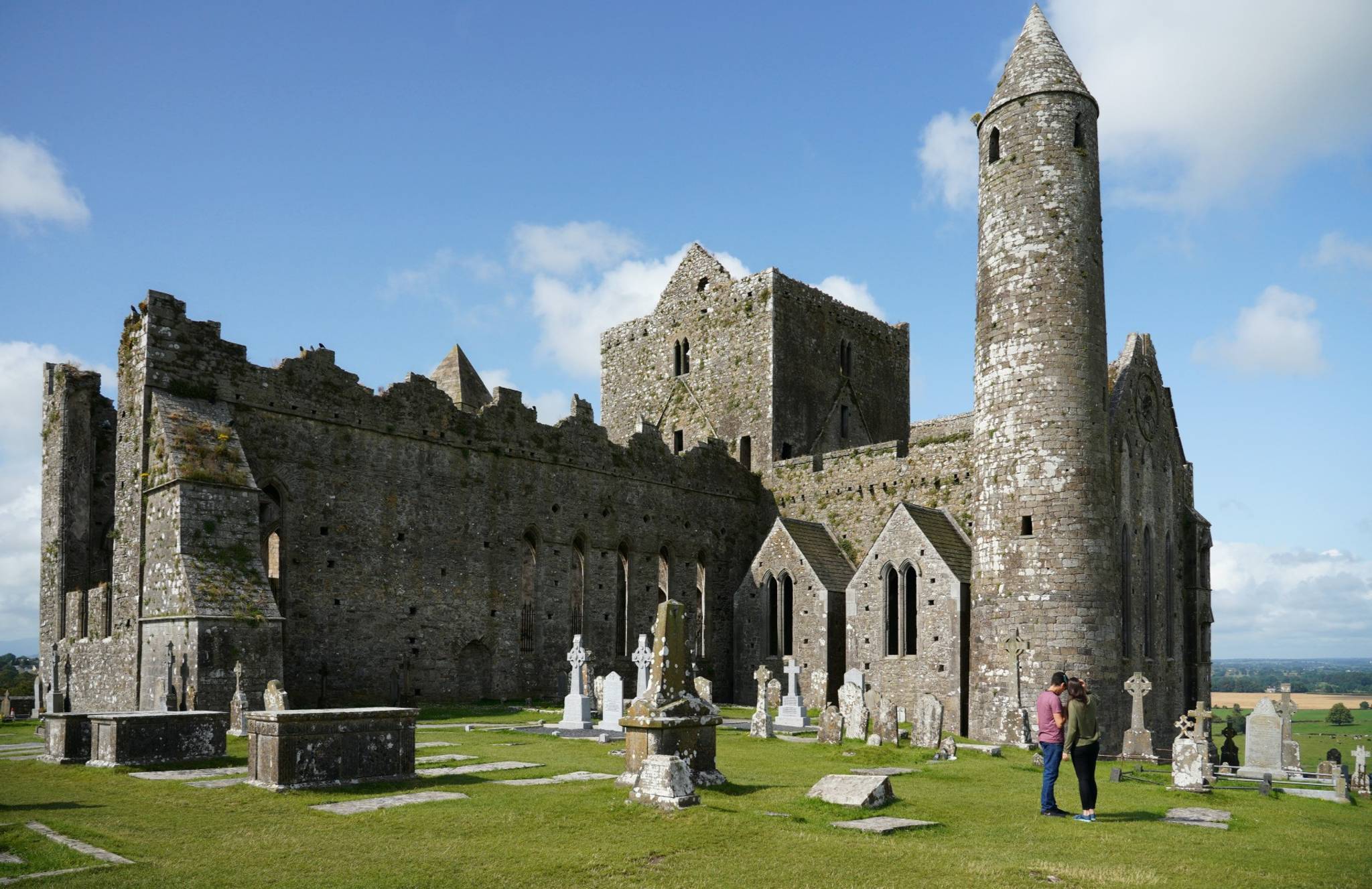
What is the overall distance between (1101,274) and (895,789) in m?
15.2

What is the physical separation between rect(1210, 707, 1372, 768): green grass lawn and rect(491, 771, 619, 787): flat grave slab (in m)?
13.5

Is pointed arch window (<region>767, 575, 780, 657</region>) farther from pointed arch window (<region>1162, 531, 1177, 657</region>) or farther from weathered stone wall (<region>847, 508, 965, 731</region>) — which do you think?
pointed arch window (<region>1162, 531, 1177, 657</region>)

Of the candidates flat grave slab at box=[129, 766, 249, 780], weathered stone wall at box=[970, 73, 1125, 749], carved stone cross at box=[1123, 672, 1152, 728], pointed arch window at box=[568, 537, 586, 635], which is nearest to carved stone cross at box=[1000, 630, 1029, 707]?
weathered stone wall at box=[970, 73, 1125, 749]

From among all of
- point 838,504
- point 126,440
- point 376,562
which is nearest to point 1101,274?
point 838,504

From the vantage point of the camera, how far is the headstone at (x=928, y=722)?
68.3 ft

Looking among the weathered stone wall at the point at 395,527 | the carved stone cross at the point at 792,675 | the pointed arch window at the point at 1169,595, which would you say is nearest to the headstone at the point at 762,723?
the carved stone cross at the point at 792,675

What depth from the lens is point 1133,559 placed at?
1074 inches

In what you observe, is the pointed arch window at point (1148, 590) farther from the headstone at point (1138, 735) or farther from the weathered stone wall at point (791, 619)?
the headstone at point (1138, 735)

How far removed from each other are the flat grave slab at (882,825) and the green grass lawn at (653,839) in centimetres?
19

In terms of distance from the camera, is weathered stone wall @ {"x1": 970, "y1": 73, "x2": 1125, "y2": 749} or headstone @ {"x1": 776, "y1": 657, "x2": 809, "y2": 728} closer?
weathered stone wall @ {"x1": 970, "y1": 73, "x2": 1125, "y2": 749}

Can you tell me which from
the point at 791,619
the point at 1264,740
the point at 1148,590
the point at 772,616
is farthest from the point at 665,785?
the point at 772,616

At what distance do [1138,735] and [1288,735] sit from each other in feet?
7.66

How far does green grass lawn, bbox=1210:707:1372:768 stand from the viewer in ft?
119

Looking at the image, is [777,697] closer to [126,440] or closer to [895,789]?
[895,789]
